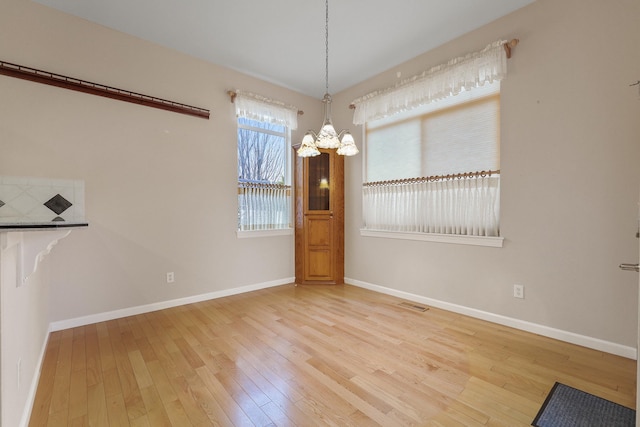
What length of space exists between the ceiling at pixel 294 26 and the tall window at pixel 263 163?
541 mm

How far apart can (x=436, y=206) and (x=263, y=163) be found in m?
2.34

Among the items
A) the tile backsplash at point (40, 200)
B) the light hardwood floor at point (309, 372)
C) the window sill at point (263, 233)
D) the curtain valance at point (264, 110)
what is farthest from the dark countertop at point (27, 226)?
the curtain valance at point (264, 110)

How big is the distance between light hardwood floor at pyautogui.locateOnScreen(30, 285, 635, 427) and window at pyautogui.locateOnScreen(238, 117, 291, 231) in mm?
1439

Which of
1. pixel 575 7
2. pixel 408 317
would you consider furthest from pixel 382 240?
pixel 575 7

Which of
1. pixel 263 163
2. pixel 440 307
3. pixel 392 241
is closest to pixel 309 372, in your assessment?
pixel 440 307

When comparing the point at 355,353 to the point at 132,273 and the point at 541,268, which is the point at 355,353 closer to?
the point at 541,268

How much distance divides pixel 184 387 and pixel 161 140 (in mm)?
2493

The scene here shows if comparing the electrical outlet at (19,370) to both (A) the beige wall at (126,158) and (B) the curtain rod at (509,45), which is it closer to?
(A) the beige wall at (126,158)

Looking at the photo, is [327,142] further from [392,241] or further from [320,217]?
[320,217]

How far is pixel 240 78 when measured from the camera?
372 cm

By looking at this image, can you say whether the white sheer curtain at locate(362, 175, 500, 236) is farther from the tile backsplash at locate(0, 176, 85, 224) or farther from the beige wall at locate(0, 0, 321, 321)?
the tile backsplash at locate(0, 176, 85, 224)

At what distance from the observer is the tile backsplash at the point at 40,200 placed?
2146mm

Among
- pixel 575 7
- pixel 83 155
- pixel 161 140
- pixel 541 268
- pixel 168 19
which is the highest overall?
pixel 168 19

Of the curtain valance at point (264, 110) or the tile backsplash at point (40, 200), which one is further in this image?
the curtain valance at point (264, 110)
